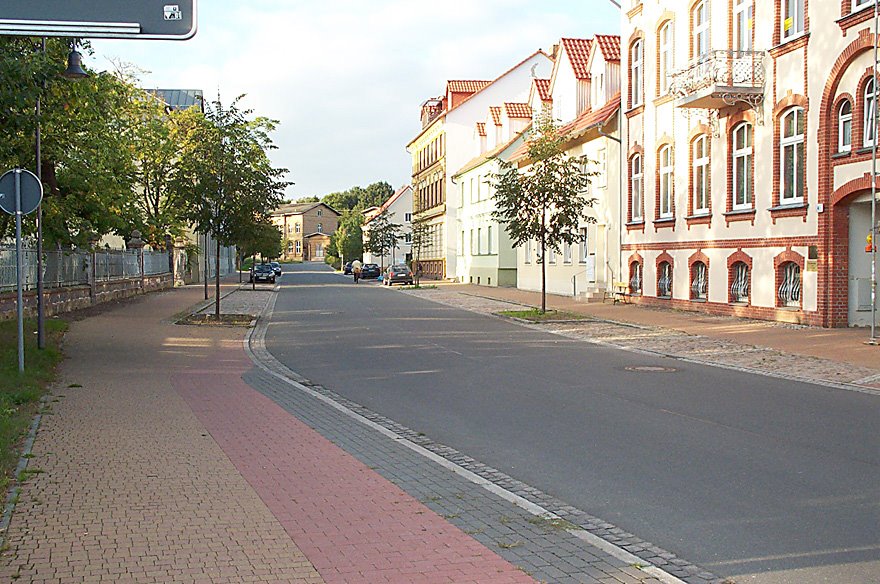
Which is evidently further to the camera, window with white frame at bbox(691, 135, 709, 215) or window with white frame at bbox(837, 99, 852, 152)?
window with white frame at bbox(691, 135, 709, 215)

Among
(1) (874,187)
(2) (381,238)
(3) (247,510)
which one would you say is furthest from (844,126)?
(2) (381,238)

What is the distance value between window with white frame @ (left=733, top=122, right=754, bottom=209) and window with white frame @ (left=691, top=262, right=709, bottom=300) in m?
2.67

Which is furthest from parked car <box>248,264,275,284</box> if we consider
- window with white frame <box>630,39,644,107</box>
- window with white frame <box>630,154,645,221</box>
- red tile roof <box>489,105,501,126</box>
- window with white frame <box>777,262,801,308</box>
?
window with white frame <box>777,262,801,308</box>

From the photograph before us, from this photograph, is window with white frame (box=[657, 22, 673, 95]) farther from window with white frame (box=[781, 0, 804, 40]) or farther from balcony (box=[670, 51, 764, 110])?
window with white frame (box=[781, 0, 804, 40])

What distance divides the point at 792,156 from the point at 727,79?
9.47ft

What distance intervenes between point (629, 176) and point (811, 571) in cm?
2843

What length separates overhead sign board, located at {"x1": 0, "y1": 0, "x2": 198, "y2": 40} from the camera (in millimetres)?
5531

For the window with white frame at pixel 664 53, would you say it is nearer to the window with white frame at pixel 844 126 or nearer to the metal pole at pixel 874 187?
the window with white frame at pixel 844 126

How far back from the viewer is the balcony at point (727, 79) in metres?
23.8

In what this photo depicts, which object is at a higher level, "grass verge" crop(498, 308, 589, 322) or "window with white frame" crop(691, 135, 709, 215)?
"window with white frame" crop(691, 135, 709, 215)

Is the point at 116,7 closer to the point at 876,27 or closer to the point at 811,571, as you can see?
the point at 811,571

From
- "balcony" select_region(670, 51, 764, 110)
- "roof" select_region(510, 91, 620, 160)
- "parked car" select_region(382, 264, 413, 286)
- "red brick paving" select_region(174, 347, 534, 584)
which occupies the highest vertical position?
"roof" select_region(510, 91, 620, 160)

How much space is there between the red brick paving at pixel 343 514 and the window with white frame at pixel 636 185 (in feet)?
78.5

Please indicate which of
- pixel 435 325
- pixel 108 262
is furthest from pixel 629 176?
pixel 108 262
